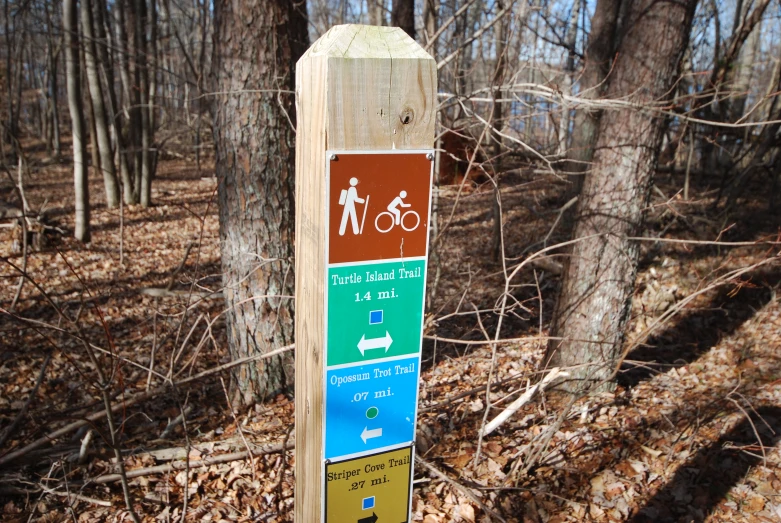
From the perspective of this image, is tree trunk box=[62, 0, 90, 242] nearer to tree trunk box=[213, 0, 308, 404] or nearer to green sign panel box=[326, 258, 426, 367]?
tree trunk box=[213, 0, 308, 404]

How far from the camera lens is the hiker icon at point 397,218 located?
1.45 meters

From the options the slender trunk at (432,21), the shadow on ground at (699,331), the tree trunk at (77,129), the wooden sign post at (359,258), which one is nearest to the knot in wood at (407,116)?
the wooden sign post at (359,258)

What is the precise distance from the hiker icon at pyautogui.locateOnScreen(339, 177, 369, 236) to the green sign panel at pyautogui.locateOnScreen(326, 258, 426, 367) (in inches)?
4.2

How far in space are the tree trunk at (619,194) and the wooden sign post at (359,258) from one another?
2.72 meters

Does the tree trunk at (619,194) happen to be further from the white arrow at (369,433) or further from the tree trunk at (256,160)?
the white arrow at (369,433)

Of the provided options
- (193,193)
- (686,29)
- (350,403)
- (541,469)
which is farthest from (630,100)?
(193,193)

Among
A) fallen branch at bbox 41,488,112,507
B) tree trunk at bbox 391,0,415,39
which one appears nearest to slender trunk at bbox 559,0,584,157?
tree trunk at bbox 391,0,415,39

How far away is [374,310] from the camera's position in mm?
1481

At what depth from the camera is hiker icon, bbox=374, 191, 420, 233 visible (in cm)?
145

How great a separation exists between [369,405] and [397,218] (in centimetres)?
54

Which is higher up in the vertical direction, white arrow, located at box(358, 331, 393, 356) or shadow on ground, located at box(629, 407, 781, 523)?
white arrow, located at box(358, 331, 393, 356)

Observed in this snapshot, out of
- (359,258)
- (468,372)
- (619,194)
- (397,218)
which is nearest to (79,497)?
(359,258)

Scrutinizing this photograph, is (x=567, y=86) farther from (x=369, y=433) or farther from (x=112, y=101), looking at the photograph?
(x=112, y=101)

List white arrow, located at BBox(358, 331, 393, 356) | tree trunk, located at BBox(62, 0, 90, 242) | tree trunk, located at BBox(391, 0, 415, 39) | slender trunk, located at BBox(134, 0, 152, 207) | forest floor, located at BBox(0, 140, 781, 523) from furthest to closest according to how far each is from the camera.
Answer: slender trunk, located at BBox(134, 0, 152, 207)
tree trunk, located at BBox(62, 0, 90, 242)
tree trunk, located at BBox(391, 0, 415, 39)
forest floor, located at BBox(0, 140, 781, 523)
white arrow, located at BBox(358, 331, 393, 356)
